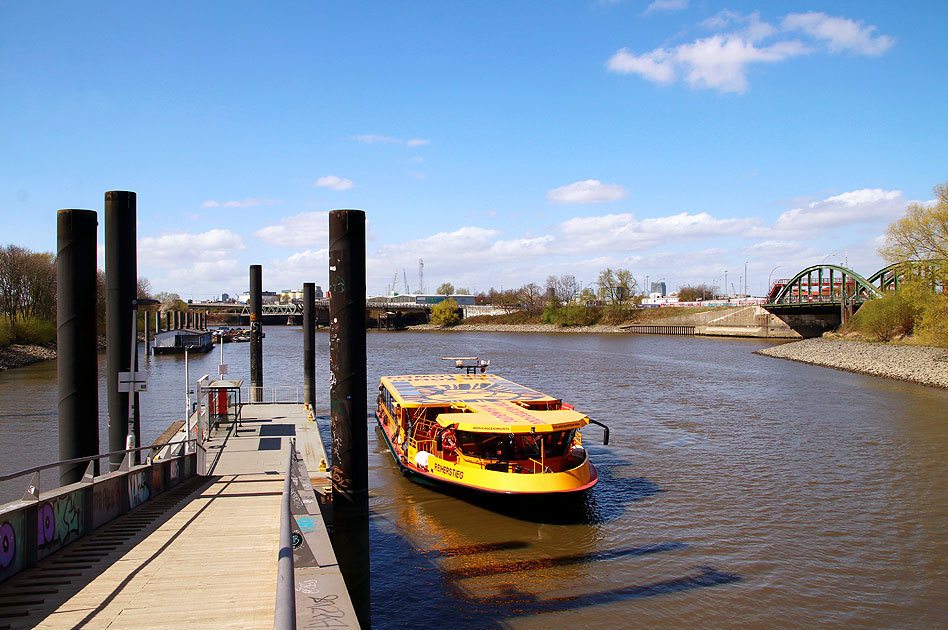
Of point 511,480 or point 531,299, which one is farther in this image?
point 531,299

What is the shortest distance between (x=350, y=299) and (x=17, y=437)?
24896mm

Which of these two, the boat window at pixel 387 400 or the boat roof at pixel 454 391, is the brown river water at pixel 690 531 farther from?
the boat roof at pixel 454 391

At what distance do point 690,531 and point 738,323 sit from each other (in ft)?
380

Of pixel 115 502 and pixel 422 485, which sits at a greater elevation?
pixel 115 502

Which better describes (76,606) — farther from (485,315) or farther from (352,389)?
(485,315)

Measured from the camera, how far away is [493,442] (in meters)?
18.4

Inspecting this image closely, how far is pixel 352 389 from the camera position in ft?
36.4

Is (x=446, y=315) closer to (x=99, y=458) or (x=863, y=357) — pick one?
(x=863, y=357)

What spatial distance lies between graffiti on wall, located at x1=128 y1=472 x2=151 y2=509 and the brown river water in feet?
15.4

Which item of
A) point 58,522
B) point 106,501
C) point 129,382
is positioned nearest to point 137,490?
point 106,501

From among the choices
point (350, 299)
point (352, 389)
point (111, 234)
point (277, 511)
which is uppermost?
point (111, 234)

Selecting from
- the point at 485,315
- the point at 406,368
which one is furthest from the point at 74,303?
the point at 485,315

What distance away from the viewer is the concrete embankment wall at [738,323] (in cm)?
11650

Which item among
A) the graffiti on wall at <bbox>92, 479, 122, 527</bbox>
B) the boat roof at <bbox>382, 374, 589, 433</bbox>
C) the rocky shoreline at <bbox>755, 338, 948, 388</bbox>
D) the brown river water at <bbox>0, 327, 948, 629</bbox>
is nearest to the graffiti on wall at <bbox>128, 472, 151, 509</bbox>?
the graffiti on wall at <bbox>92, 479, 122, 527</bbox>
